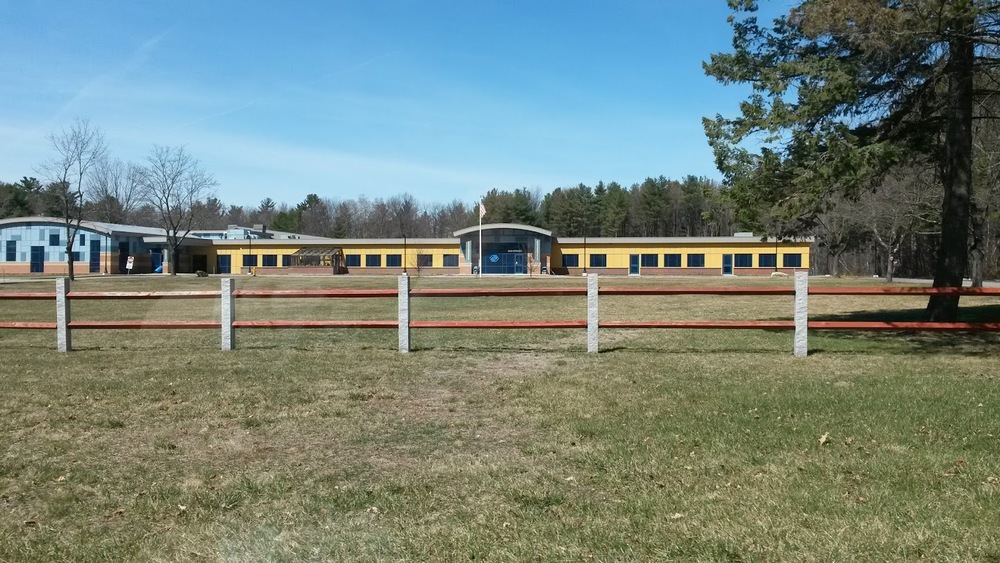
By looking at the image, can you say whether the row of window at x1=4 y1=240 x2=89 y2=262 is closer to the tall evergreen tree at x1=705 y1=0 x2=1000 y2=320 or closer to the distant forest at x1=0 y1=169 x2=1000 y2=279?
the distant forest at x1=0 y1=169 x2=1000 y2=279

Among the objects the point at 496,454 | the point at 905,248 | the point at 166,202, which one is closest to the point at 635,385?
the point at 496,454

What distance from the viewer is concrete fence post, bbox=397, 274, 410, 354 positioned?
10500 mm

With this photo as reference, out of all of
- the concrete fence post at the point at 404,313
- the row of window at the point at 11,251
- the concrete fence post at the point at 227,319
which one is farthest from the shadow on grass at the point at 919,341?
the row of window at the point at 11,251

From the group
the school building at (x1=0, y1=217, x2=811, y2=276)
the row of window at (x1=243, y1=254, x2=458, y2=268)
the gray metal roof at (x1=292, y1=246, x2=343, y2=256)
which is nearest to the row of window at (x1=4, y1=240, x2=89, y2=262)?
the school building at (x1=0, y1=217, x2=811, y2=276)

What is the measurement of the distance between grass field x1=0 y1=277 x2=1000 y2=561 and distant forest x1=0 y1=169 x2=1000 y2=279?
33429 mm

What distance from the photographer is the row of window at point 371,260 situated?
7562cm

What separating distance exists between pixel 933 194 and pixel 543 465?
37.0 m

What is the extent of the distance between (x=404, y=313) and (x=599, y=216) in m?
106

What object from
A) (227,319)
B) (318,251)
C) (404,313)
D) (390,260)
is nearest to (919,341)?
(404,313)

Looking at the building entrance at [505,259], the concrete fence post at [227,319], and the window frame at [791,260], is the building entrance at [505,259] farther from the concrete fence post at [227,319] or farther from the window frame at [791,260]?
the concrete fence post at [227,319]

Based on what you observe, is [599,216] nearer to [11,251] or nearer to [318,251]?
[318,251]

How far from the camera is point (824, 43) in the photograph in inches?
543

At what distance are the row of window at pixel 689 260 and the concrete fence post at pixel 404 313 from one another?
64.5m

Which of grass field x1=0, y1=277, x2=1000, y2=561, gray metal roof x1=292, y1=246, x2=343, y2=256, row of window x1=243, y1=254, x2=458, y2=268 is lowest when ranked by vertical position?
grass field x1=0, y1=277, x2=1000, y2=561
